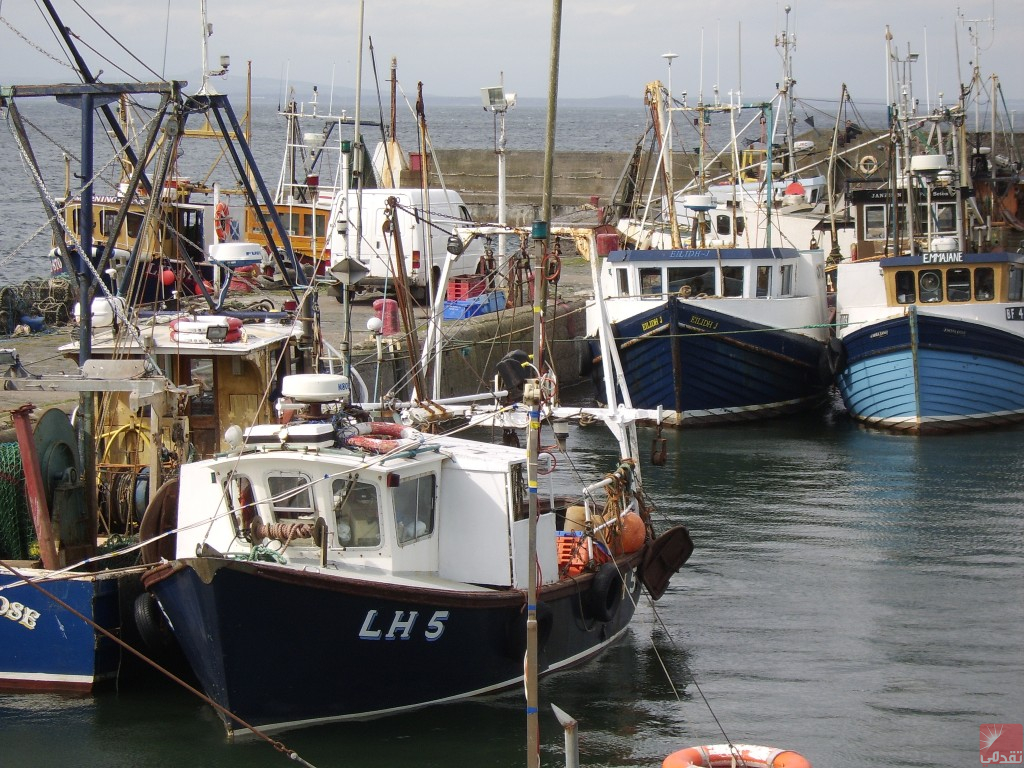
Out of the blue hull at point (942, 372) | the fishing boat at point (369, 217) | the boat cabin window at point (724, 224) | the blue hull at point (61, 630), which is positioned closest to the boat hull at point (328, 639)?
the blue hull at point (61, 630)

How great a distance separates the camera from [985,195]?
30.6 meters

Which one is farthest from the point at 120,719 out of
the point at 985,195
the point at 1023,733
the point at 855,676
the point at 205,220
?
the point at 985,195

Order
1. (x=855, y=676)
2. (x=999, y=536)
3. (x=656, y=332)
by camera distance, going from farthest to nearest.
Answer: (x=656, y=332), (x=999, y=536), (x=855, y=676)

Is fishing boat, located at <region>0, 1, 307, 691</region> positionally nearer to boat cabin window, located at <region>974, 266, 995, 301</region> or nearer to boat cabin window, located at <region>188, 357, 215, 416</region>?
boat cabin window, located at <region>188, 357, 215, 416</region>

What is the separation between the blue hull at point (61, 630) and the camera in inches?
431

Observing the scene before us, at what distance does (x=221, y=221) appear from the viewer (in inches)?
1163

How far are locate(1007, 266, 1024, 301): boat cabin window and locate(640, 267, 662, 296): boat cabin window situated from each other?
611 centimetres

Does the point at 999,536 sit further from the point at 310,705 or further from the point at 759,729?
the point at 310,705

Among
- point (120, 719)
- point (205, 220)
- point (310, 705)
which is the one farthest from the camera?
point (205, 220)

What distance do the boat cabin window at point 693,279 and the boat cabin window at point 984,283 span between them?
15.0 feet

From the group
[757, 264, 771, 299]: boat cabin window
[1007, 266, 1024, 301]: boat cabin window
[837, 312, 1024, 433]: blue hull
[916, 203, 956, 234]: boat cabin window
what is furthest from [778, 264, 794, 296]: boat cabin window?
[916, 203, 956, 234]: boat cabin window

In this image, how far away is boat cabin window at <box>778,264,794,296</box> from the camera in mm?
24830

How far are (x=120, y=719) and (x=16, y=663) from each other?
1.06 m

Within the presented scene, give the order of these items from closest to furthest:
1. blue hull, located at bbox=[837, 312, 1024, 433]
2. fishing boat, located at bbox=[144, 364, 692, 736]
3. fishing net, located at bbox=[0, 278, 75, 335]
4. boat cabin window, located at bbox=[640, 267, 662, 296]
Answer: fishing boat, located at bbox=[144, 364, 692, 736] < blue hull, located at bbox=[837, 312, 1024, 433] < boat cabin window, located at bbox=[640, 267, 662, 296] < fishing net, located at bbox=[0, 278, 75, 335]
